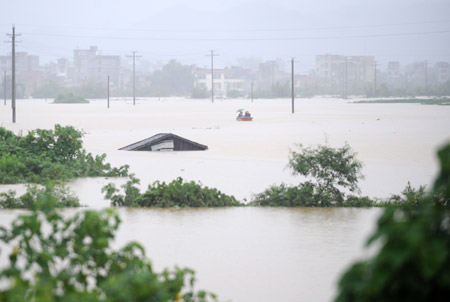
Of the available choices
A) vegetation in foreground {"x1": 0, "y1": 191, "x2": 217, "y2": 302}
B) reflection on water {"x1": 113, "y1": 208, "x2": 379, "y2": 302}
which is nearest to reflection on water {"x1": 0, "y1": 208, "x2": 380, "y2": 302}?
reflection on water {"x1": 113, "y1": 208, "x2": 379, "y2": 302}

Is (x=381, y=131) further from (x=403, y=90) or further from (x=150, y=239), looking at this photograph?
(x=403, y=90)

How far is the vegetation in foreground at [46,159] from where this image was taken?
576 inches

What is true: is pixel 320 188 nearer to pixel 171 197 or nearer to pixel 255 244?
pixel 171 197

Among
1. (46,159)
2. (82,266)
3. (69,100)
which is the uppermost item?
(69,100)

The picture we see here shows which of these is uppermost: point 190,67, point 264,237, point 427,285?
point 190,67

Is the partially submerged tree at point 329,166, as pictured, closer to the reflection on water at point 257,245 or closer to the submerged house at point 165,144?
the reflection on water at point 257,245

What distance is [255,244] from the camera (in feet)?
30.0

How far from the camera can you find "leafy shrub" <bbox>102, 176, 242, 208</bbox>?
11898mm

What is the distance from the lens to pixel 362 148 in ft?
82.7

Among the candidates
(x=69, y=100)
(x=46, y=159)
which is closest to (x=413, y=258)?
(x=46, y=159)

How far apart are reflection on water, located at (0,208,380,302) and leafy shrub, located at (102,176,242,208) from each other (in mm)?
279

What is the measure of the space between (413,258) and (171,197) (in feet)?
30.2

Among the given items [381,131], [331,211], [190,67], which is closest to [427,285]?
[331,211]

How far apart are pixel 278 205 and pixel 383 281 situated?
9422 millimetres
